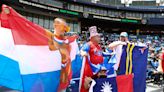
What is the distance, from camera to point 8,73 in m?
4.50

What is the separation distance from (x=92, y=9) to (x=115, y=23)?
503cm

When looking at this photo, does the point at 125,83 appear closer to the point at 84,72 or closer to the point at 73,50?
the point at 84,72

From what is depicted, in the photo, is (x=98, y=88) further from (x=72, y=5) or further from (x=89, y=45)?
(x=72, y=5)

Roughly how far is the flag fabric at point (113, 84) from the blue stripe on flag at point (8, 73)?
1.67 metres

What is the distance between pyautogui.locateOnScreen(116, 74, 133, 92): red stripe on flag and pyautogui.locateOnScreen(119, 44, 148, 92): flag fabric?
110 mm

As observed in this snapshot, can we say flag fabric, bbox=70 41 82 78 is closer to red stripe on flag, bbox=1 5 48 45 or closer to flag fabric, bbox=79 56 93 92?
flag fabric, bbox=79 56 93 92

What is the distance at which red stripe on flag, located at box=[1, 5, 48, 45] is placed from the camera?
15.1ft

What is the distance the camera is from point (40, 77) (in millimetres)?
5016

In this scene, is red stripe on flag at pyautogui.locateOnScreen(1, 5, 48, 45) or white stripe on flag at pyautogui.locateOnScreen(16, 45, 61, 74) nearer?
red stripe on flag at pyautogui.locateOnScreen(1, 5, 48, 45)

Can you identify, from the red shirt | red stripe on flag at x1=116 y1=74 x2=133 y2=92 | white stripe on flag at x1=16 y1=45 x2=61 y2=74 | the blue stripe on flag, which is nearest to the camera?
the blue stripe on flag

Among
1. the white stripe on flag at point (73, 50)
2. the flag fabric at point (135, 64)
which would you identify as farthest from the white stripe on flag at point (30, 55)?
→ the flag fabric at point (135, 64)

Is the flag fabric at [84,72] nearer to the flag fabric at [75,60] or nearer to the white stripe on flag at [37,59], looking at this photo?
the flag fabric at [75,60]

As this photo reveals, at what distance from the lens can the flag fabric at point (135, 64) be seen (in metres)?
6.94

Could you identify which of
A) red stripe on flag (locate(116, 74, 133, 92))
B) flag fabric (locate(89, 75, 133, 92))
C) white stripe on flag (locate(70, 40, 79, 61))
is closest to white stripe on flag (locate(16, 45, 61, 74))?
white stripe on flag (locate(70, 40, 79, 61))
